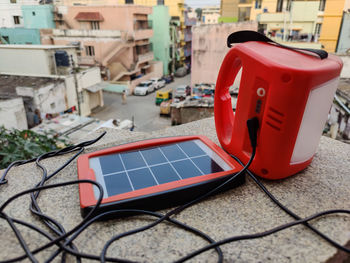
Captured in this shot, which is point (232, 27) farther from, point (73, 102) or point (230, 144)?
point (230, 144)

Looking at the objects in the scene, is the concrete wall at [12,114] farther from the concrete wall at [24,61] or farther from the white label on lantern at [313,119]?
the white label on lantern at [313,119]

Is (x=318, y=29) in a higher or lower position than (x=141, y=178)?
higher

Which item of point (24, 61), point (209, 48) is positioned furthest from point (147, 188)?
point (24, 61)

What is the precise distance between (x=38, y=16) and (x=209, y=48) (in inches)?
503

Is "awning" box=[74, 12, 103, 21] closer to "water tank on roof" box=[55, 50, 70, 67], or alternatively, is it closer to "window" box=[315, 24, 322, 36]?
"water tank on roof" box=[55, 50, 70, 67]

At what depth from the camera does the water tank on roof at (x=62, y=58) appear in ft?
46.3

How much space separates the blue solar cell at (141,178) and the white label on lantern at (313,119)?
2.65ft

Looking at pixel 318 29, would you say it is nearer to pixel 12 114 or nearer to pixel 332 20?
pixel 332 20

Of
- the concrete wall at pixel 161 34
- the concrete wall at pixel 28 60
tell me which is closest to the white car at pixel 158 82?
the concrete wall at pixel 161 34

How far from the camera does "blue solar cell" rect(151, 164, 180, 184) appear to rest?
1.50 meters

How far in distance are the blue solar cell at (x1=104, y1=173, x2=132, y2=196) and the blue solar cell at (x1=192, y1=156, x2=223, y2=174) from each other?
0.44m

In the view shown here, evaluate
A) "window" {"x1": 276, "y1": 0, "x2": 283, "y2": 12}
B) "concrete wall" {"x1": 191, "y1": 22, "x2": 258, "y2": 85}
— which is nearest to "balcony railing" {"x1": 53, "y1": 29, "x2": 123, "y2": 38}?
"concrete wall" {"x1": 191, "y1": 22, "x2": 258, "y2": 85}

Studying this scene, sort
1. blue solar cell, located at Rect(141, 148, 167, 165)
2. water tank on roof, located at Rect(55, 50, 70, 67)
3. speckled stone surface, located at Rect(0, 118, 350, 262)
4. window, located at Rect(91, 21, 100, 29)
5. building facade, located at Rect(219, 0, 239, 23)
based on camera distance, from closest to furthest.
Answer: speckled stone surface, located at Rect(0, 118, 350, 262), blue solar cell, located at Rect(141, 148, 167, 165), water tank on roof, located at Rect(55, 50, 70, 67), window, located at Rect(91, 21, 100, 29), building facade, located at Rect(219, 0, 239, 23)

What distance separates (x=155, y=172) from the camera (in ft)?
5.15
